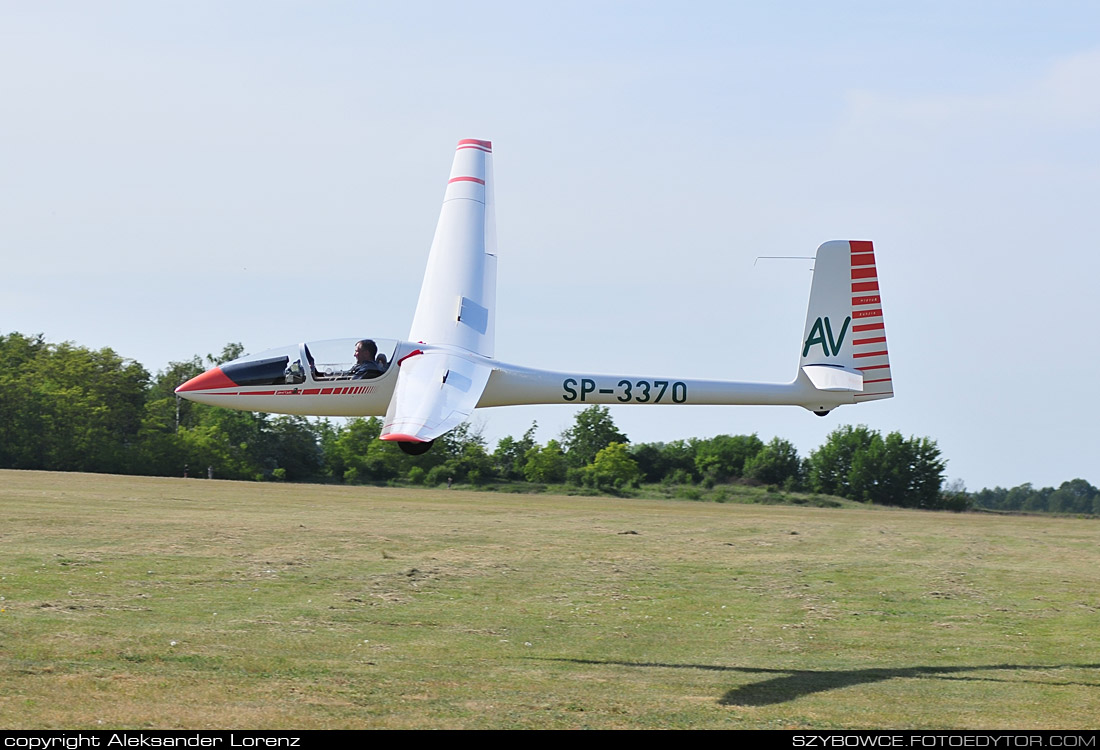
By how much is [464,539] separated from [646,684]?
3226 centimetres

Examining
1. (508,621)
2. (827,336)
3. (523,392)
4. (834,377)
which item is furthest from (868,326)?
(508,621)

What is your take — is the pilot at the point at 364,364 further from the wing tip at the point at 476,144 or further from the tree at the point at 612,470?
the tree at the point at 612,470

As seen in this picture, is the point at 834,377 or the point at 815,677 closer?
the point at 834,377

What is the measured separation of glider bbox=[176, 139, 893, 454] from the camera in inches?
853

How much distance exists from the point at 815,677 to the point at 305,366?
46.1ft

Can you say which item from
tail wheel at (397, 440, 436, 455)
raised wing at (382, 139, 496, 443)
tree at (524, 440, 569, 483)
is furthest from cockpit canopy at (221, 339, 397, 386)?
tree at (524, 440, 569, 483)

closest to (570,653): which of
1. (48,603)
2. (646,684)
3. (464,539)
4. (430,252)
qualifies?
(646,684)

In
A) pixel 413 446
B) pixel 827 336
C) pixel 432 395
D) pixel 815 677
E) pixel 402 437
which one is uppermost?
pixel 827 336

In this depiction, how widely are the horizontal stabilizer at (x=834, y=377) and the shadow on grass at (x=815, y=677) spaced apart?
21.5ft

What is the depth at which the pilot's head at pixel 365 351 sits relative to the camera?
21766 millimetres

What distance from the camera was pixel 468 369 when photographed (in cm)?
2259

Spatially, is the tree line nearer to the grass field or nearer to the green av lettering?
the grass field

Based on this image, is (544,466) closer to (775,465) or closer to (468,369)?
(775,465)

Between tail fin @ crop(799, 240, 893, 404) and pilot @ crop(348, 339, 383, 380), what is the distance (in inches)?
363
